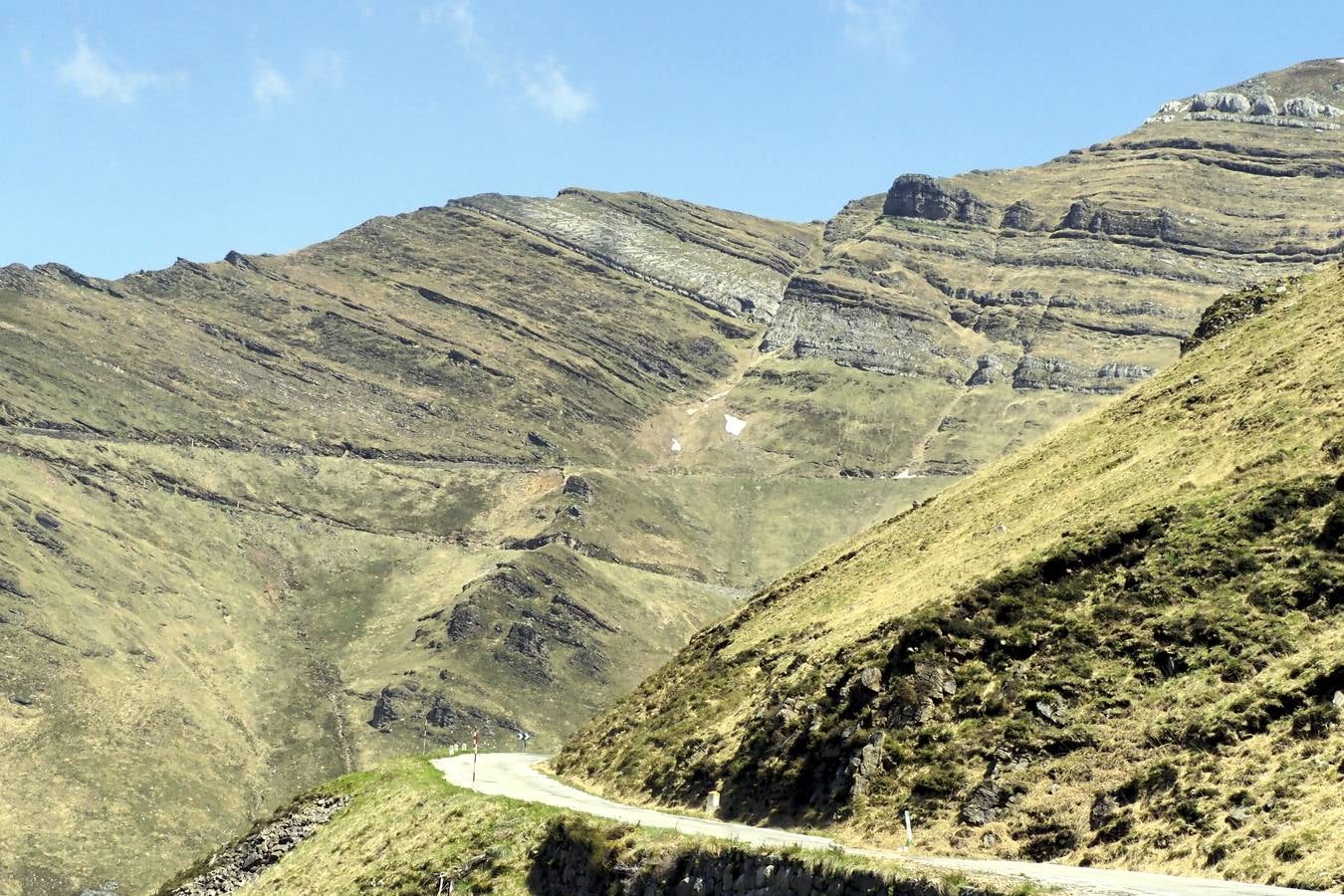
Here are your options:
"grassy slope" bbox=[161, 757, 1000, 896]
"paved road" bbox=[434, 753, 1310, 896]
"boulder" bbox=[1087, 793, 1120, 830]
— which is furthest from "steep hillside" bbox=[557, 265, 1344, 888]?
"grassy slope" bbox=[161, 757, 1000, 896]

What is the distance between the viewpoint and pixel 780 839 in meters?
31.1

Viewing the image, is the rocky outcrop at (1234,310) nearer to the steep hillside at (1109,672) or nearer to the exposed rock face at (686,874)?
the steep hillside at (1109,672)

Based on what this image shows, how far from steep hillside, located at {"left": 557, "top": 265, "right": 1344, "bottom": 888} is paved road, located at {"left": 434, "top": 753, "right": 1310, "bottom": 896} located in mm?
1335

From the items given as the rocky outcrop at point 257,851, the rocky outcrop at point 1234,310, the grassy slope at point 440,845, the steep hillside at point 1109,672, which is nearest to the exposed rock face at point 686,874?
the grassy slope at point 440,845

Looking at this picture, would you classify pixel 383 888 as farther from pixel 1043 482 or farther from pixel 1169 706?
pixel 1043 482

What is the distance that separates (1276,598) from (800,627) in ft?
75.4

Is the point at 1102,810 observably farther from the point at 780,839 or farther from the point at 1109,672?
the point at 780,839

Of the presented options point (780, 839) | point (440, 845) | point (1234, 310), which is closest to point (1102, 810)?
point (780, 839)

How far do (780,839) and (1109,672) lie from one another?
9.64 m

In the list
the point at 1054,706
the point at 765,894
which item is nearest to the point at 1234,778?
the point at 1054,706

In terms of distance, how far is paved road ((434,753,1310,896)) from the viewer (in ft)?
74.4

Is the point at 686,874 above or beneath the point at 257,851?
above

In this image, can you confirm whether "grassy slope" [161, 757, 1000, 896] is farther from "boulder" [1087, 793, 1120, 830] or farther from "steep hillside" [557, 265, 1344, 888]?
"boulder" [1087, 793, 1120, 830]

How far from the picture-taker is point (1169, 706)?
109 feet
